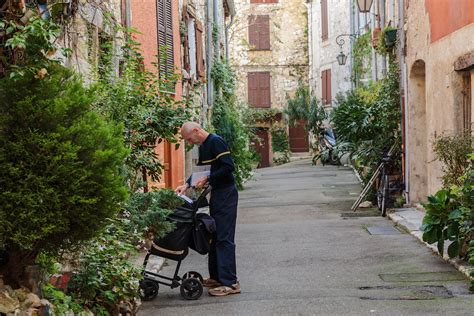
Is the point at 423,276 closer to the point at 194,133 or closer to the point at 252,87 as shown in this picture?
the point at 194,133

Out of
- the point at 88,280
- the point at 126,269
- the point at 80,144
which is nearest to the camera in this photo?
the point at 80,144

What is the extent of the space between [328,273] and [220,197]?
1.73m

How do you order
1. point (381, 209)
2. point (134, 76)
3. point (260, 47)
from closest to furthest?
point (134, 76), point (381, 209), point (260, 47)

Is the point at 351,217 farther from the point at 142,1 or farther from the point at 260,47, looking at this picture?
the point at 260,47

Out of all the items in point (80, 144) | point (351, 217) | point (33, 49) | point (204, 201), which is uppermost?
point (33, 49)

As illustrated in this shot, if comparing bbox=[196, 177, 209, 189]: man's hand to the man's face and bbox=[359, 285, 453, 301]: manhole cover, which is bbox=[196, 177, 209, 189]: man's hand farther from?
bbox=[359, 285, 453, 301]: manhole cover

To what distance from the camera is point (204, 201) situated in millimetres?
8188

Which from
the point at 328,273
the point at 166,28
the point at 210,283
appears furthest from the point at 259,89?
the point at 210,283

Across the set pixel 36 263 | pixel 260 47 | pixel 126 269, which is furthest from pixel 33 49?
pixel 260 47

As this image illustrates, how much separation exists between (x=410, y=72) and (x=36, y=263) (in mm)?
11039

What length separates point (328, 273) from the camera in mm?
8984

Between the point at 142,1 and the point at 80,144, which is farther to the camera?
the point at 142,1

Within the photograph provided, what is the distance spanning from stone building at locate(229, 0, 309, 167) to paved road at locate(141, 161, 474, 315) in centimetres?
2760

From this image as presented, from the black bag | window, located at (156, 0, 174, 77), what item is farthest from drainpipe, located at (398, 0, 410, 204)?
the black bag
